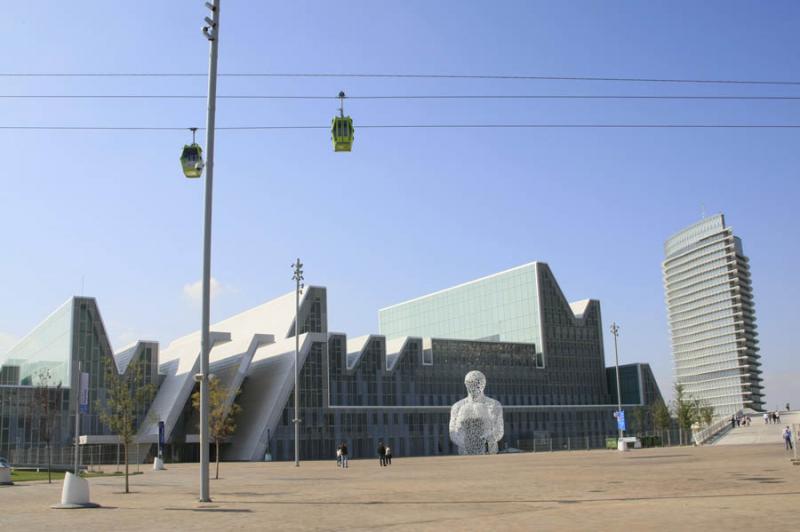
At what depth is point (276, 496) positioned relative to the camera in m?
27.3

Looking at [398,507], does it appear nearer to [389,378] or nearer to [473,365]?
[389,378]

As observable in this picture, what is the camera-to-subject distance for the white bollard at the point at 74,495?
23656mm

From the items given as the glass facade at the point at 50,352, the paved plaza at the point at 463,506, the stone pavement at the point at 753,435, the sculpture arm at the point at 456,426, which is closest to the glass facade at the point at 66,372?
the glass facade at the point at 50,352

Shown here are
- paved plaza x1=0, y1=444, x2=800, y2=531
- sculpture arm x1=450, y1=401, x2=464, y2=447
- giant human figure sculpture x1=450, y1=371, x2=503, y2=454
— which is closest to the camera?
paved plaza x1=0, y1=444, x2=800, y2=531

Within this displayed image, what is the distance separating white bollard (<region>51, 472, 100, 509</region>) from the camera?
2366 centimetres

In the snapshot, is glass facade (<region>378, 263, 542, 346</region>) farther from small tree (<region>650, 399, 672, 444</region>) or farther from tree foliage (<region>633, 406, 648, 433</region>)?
small tree (<region>650, 399, 672, 444</region>)

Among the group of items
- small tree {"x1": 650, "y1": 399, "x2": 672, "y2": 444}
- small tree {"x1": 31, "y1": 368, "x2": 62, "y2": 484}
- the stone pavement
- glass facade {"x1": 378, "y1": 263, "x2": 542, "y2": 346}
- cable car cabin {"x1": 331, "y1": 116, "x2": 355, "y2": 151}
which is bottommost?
the stone pavement

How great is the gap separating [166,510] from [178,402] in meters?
66.2

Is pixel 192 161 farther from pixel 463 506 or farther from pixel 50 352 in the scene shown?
pixel 50 352

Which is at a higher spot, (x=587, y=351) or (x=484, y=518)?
(x=587, y=351)

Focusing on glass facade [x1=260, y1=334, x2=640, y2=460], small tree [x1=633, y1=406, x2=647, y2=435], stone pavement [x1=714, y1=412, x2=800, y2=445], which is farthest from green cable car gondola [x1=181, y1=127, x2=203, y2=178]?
Result: small tree [x1=633, y1=406, x2=647, y2=435]

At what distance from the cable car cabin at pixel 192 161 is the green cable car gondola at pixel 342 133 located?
4.99 meters

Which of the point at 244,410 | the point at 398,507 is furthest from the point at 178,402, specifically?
the point at 398,507

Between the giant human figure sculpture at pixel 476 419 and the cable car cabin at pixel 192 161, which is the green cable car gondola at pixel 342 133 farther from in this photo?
the giant human figure sculpture at pixel 476 419
